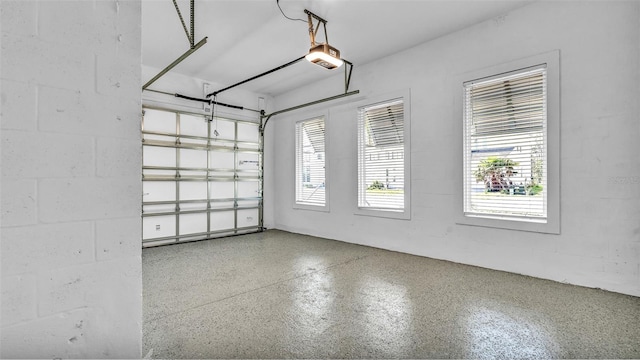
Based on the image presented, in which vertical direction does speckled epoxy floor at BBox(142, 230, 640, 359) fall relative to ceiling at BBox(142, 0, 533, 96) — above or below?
below

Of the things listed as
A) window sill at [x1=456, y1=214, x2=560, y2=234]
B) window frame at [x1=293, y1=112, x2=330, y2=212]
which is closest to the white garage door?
window frame at [x1=293, y1=112, x2=330, y2=212]

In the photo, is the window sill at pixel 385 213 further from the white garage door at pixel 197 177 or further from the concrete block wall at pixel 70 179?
the concrete block wall at pixel 70 179

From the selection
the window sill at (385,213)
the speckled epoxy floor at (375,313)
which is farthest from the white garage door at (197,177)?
the window sill at (385,213)

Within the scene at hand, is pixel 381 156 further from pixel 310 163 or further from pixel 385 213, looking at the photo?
pixel 310 163

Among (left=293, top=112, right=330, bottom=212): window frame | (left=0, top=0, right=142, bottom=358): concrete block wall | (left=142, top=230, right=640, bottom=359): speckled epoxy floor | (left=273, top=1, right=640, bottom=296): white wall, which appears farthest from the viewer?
(left=293, top=112, right=330, bottom=212): window frame

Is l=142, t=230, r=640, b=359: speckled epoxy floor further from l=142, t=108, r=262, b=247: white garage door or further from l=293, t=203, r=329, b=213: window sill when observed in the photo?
l=293, t=203, r=329, b=213: window sill

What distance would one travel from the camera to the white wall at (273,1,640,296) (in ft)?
9.20

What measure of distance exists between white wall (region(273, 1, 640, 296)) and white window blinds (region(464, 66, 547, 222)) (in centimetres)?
19

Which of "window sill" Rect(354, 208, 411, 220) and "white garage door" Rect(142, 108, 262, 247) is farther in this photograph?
"white garage door" Rect(142, 108, 262, 247)

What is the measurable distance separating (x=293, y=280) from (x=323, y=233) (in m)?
2.51

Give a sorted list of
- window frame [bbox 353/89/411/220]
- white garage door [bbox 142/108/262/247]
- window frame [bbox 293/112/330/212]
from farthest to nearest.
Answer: window frame [bbox 293/112/330/212] → white garage door [bbox 142/108/262/247] → window frame [bbox 353/89/411/220]

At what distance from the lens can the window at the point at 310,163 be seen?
5918 millimetres

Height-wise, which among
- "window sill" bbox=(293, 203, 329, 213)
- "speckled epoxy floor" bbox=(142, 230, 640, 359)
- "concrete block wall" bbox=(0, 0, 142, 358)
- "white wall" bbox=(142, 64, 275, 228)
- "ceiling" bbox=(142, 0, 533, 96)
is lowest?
"speckled epoxy floor" bbox=(142, 230, 640, 359)

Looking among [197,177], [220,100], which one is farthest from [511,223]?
[220,100]
